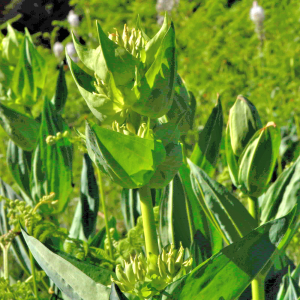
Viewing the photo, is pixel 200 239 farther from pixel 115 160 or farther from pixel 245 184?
pixel 115 160

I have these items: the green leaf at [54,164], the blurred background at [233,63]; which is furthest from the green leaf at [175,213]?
the blurred background at [233,63]

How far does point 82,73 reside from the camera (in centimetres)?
53

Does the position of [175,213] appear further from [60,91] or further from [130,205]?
[60,91]

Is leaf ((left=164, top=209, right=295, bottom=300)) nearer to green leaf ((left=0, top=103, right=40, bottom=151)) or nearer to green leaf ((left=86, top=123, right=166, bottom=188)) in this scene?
green leaf ((left=86, top=123, right=166, bottom=188))

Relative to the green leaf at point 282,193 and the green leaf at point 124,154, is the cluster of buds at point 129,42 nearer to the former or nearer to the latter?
the green leaf at point 124,154

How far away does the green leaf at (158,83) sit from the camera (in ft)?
1.57

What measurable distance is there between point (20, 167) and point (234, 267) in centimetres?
86

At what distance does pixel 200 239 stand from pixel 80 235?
0.45m

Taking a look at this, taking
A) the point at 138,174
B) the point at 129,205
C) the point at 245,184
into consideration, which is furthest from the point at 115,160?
the point at 129,205

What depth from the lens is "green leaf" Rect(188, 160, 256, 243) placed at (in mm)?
681

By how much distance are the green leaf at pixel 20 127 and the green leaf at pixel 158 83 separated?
68 centimetres

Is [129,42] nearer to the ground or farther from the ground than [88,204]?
farther from the ground

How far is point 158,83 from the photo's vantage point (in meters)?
0.48

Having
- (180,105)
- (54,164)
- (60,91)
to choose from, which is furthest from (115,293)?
(60,91)
